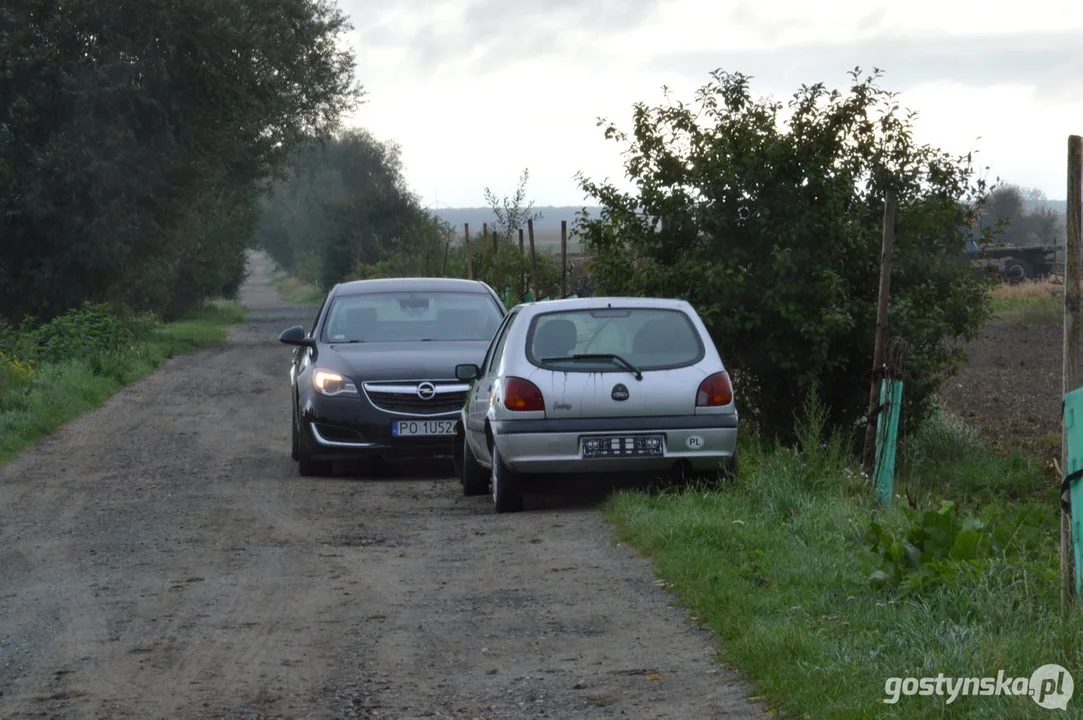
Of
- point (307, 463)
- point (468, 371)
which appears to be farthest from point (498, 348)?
point (307, 463)

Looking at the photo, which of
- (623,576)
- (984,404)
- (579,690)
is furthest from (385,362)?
(984,404)

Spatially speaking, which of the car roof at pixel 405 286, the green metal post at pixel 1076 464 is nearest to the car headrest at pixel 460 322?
the car roof at pixel 405 286

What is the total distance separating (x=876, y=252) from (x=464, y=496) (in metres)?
4.55

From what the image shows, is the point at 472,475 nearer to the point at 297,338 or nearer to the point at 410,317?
the point at 297,338

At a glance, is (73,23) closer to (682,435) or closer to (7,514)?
(7,514)

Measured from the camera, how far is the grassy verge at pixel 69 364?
60.1ft

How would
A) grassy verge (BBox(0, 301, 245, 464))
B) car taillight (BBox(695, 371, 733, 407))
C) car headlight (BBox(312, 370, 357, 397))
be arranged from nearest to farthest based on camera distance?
car taillight (BBox(695, 371, 733, 407)) → car headlight (BBox(312, 370, 357, 397)) → grassy verge (BBox(0, 301, 245, 464))

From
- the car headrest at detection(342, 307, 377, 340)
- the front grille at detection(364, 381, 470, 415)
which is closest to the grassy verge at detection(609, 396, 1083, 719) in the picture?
the front grille at detection(364, 381, 470, 415)

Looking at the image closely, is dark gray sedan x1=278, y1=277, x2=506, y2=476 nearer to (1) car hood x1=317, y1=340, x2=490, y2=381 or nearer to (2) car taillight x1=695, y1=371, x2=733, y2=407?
(1) car hood x1=317, y1=340, x2=490, y2=381

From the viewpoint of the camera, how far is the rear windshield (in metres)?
10.7

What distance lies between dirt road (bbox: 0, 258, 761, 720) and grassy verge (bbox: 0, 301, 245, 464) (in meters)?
4.81

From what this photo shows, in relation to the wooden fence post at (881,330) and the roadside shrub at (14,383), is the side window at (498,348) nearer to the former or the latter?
the wooden fence post at (881,330)

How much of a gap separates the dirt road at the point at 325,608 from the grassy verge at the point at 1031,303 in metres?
27.3

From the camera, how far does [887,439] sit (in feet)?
35.7
